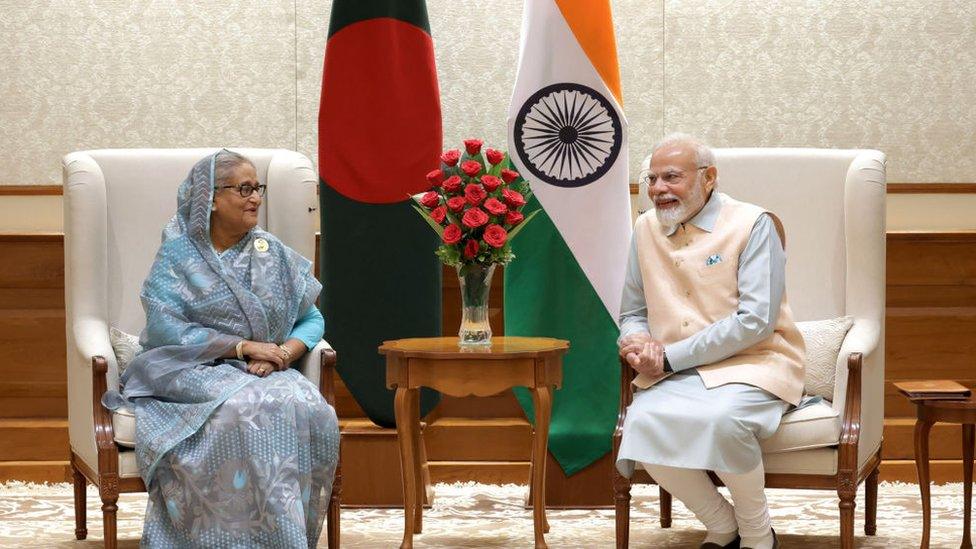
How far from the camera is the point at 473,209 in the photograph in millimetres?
3824

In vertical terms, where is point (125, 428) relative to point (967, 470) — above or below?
above

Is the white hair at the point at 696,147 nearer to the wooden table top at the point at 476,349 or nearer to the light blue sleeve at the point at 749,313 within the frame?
the light blue sleeve at the point at 749,313

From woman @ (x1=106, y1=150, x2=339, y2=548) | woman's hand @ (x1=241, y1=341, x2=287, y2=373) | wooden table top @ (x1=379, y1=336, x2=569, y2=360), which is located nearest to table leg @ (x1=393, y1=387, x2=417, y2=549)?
wooden table top @ (x1=379, y1=336, x2=569, y2=360)

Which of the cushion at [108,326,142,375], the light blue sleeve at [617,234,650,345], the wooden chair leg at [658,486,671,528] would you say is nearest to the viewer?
the light blue sleeve at [617,234,650,345]

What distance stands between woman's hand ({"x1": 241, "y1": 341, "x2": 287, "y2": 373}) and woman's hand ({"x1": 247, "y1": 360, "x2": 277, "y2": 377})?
0.01 m

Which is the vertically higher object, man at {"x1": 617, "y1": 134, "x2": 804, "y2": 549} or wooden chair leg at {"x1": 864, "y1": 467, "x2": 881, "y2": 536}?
man at {"x1": 617, "y1": 134, "x2": 804, "y2": 549}

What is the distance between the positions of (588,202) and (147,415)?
1.78 metres

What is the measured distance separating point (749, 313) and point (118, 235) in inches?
83.1

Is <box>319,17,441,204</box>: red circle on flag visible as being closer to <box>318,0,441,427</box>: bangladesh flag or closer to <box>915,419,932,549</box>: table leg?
<box>318,0,441,427</box>: bangladesh flag

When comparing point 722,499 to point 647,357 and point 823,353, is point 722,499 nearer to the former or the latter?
point 647,357

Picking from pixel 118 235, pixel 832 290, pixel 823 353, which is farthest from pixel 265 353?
pixel 832 290

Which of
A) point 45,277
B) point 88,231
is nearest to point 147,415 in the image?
point 88,231

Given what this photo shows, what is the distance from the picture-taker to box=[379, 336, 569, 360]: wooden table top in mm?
3699

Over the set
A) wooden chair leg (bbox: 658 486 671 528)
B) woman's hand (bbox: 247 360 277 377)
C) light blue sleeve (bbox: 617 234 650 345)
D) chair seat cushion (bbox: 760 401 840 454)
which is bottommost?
wooden chair leg (bbox: 658 486 671 528)
